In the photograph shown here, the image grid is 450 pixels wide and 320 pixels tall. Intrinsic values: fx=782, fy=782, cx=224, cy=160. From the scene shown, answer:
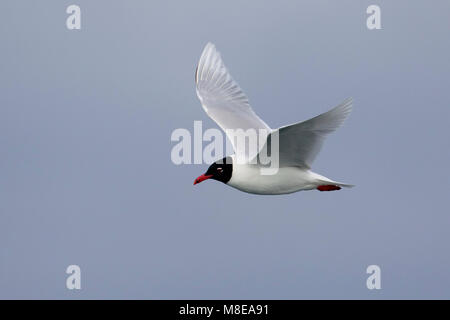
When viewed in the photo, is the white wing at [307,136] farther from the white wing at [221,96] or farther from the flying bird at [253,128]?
the white wing at [221,96]

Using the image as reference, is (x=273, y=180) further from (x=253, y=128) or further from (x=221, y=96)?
(x=221, y=96)

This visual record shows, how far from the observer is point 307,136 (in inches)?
411

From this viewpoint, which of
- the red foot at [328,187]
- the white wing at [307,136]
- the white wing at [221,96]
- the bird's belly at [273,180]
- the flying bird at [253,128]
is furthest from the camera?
the white wing at [221,96]

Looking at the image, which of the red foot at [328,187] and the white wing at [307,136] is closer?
the white wing at [307,136]

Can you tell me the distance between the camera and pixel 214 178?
11.8m

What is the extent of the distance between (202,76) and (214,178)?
91.8 inches

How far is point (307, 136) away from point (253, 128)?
7.00 feet

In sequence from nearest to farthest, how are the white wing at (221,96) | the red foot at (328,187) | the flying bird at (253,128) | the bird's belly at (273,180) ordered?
the flying bird at (253,128) → the bird's belly at (273,180) → the red foot at (328,187) → the white wing at (221,96)

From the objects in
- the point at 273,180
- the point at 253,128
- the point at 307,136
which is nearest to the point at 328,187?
the point at 273,180

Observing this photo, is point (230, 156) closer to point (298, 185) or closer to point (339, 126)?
point (298, 185)

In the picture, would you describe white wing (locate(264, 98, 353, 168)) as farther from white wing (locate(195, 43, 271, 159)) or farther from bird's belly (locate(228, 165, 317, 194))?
white wing (locate(195, 43, 271, 159))

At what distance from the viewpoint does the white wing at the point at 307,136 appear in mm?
9961

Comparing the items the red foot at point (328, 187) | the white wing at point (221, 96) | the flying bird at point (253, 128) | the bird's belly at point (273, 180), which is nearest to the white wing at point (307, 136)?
the flying bird at point (253, 128)

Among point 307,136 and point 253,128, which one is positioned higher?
point 253,128
